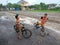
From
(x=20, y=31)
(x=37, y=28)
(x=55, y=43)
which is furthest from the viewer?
(x=37, y=28)

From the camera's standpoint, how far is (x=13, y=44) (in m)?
12.5

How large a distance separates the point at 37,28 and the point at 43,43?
4.60 meters

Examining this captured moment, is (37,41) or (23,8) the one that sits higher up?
(37,41)

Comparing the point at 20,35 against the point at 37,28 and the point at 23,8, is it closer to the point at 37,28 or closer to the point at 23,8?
the point at 37,28

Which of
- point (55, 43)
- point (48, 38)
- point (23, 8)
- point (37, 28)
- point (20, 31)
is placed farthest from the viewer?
point (23, 8)

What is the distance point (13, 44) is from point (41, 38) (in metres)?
2.08

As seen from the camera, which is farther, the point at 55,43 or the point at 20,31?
the point at 20,31

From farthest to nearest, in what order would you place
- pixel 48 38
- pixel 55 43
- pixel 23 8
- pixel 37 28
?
1. pixel 23 8
2. pixel 37 28
3. pixel 48 38
4. pixel 55 43

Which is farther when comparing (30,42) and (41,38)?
(41,38)

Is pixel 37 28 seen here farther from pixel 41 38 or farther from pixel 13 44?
pixel 13 44

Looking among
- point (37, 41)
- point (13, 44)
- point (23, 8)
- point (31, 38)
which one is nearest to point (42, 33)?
point (31, 38)

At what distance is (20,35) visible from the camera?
14.7m

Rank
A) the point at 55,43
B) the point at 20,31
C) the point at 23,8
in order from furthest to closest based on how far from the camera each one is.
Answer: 1. the point at 23,8
2. the point at 20,31
3. the point at 55,43

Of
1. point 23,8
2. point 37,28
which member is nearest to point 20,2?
point 23,8
